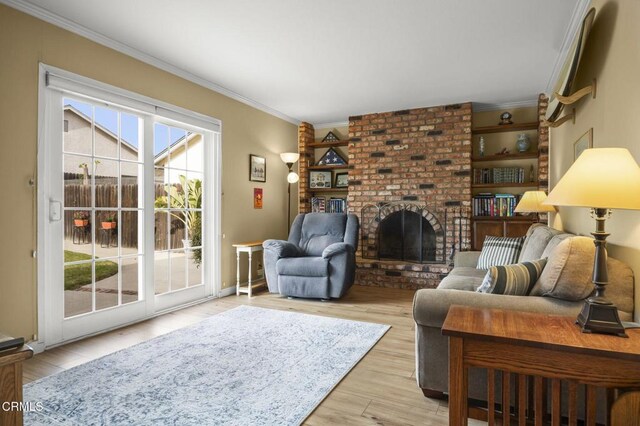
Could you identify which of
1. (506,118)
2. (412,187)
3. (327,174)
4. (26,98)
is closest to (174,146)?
(26,98)

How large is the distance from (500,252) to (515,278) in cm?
157

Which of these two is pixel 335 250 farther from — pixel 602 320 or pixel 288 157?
pixel 602 320

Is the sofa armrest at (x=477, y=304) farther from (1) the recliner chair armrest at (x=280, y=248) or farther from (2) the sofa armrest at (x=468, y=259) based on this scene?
(1) the recliner chair armrest at (x=280, y=248)

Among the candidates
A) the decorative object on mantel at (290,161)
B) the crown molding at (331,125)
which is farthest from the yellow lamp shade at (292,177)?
the crown molding at (331,125)

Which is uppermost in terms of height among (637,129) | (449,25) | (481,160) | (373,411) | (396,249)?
(449,25)

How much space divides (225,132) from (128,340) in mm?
2550

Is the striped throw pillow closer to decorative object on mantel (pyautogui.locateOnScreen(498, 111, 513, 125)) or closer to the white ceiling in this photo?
the white ceiling

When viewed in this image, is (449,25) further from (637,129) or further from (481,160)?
(481,160)

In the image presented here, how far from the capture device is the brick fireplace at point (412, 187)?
16.1 feet

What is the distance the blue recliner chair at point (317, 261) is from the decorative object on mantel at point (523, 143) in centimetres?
241

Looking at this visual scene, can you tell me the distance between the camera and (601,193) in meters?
1.25

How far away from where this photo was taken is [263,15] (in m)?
2.67

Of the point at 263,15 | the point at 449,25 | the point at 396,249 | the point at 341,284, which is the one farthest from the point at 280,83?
the point at 396,249

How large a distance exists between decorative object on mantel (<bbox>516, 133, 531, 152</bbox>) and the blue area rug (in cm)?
323
